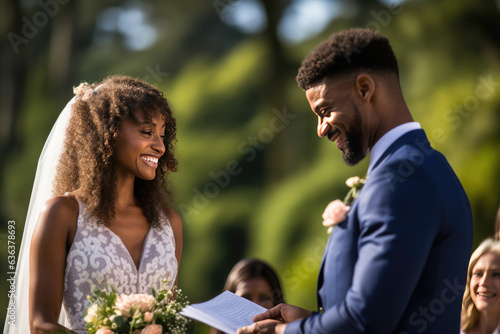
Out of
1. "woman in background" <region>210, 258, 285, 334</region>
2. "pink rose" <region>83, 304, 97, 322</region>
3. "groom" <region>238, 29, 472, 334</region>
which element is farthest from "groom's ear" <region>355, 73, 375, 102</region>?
"woman in background" <region>210, 258, 285, 334</region>

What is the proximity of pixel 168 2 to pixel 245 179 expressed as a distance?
Answer: 133 inches

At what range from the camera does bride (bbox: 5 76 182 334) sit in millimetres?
3117

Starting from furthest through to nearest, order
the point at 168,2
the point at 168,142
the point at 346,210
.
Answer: the point at 168,2, the point at 168,142, the point at 346,210

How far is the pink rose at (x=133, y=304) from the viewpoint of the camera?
2711 millimetres

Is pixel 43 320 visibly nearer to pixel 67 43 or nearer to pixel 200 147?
pixel 200 147

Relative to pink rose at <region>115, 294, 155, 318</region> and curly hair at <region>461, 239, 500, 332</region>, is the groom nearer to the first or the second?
pink rose at <region>115, 294, 155, 318</region>

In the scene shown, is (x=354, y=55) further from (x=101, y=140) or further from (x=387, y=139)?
(x=101, y=140)

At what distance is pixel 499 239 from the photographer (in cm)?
440

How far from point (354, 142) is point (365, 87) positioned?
Answer: 23 cm

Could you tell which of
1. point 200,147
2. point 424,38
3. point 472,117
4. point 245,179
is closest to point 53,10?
point 200,147

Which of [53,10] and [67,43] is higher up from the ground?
[53,10]

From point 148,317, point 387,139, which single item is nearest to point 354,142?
point 387,139

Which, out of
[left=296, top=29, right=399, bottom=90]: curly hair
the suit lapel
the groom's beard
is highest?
[left=296, top=29, right=399, bottom=90]: curly hair

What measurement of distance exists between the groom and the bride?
1140 millimetres
